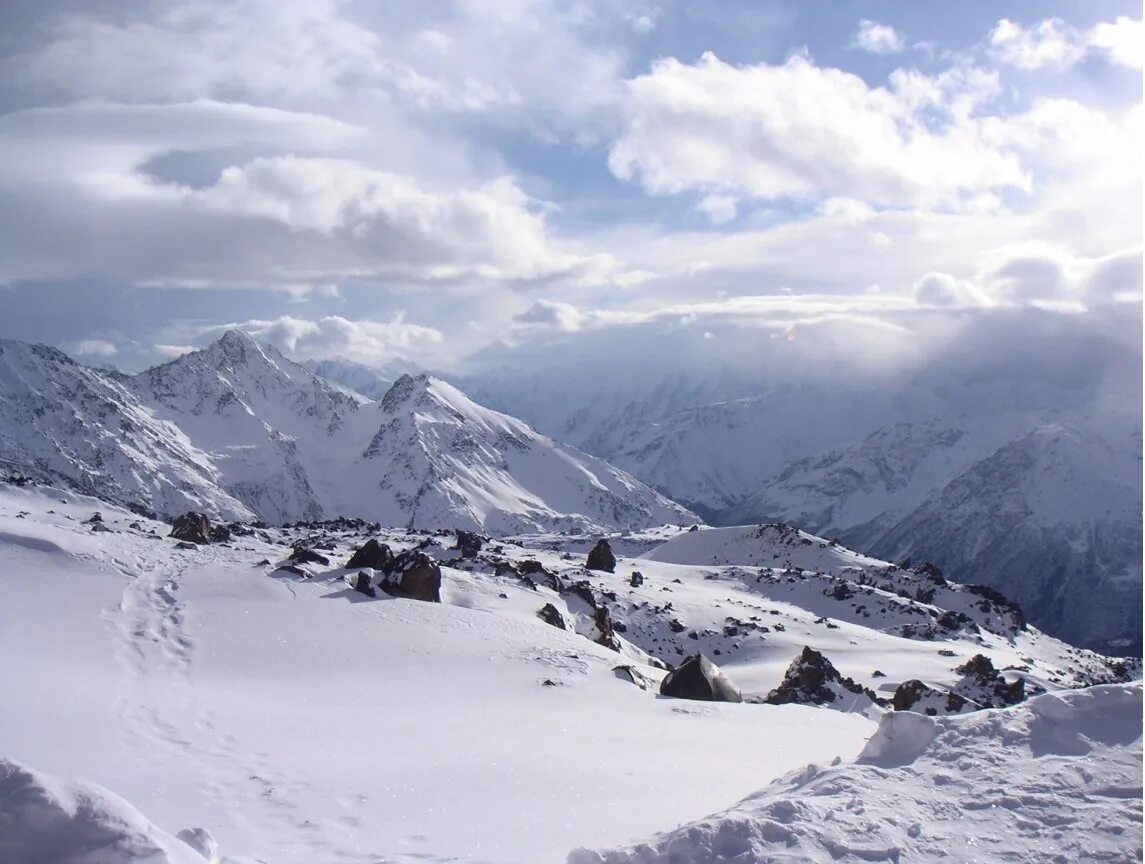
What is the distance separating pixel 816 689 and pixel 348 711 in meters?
23.8

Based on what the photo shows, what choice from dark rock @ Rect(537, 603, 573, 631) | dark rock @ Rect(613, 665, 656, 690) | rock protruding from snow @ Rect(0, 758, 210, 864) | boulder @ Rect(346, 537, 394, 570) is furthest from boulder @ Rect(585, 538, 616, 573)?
rock protruding from snow @ Rect(0, 758, 210, 864)

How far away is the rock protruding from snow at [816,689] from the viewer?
35531mm

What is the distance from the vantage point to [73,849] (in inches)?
311

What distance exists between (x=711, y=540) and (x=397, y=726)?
10194cm

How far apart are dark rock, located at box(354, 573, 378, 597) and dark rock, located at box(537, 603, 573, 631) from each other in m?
7.65

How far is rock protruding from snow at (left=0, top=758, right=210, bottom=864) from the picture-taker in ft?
25.8

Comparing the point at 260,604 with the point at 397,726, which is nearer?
the point at 397,726

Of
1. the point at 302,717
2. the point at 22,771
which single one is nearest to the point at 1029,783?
the point at 22,771

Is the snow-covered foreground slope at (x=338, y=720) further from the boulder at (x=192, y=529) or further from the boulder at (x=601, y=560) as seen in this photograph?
the boulder at (x=601, y=560)

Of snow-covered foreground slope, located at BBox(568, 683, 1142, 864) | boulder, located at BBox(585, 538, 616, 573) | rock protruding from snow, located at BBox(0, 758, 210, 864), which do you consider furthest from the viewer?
boulder, located at BBox(585, 538, 616, 573)

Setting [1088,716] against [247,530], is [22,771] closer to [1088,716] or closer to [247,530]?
[1088,716]

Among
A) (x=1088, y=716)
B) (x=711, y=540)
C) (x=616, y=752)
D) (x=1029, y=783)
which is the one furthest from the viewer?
(x=711, y=540)

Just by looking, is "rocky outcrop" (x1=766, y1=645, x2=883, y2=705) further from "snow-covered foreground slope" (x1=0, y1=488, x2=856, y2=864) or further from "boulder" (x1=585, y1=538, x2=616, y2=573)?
"boulder" (x1=585, y1=538, x2=616, y2=573)

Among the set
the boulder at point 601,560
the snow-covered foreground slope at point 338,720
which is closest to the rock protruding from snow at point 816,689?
the snow-covered foreground slope at point 338,720
